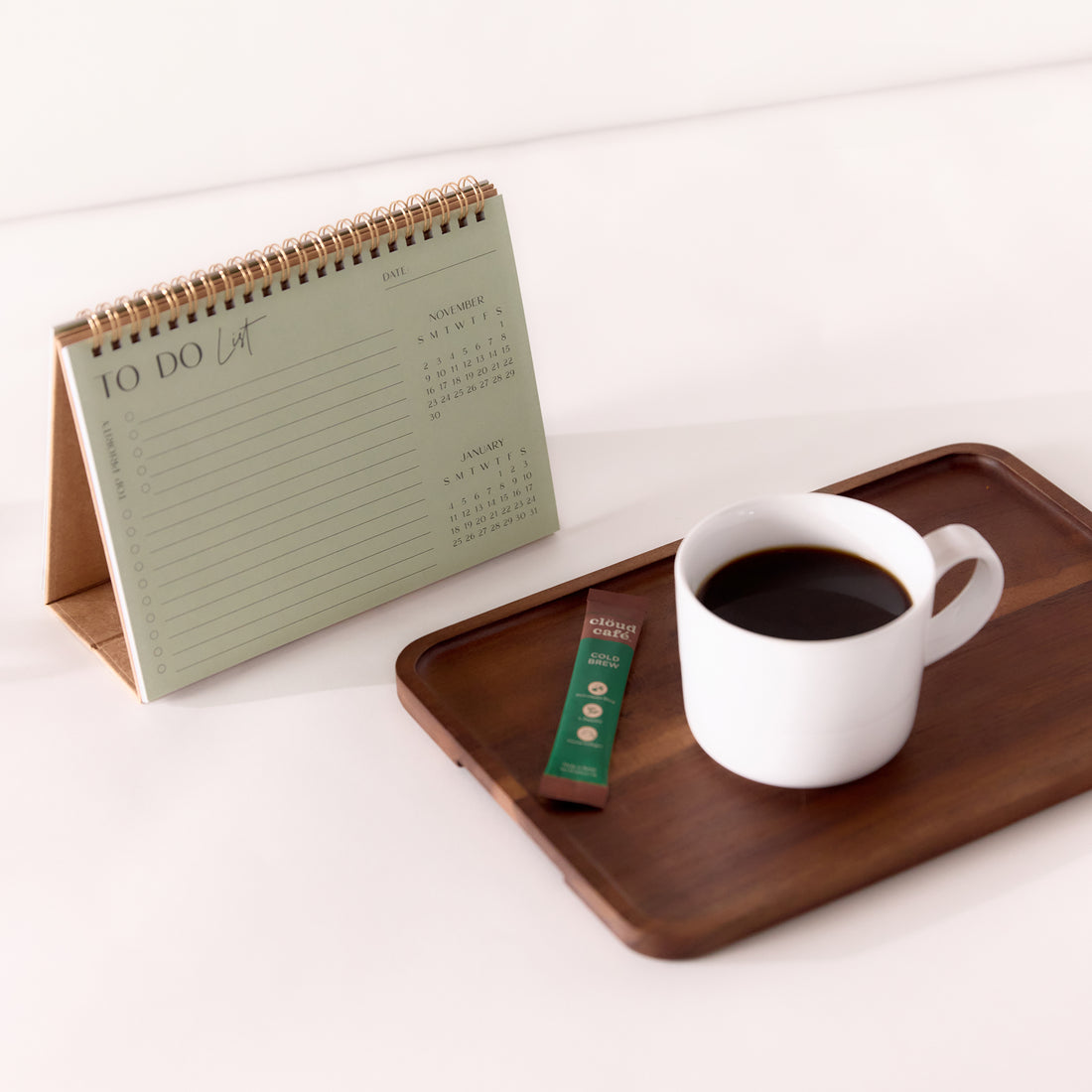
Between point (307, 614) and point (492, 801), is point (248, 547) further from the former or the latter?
point (492, 801)

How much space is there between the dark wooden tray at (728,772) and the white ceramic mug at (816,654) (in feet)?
0.08

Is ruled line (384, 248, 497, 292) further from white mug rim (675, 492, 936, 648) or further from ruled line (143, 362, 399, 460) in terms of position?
white mug rim (675, 492, 936, 648)

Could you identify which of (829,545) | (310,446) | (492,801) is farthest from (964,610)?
(310,446)

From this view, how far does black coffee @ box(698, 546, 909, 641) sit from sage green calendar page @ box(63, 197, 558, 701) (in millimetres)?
233

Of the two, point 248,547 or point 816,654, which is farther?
point 248,547

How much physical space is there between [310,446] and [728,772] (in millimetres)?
319

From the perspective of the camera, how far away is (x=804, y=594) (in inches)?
30.2

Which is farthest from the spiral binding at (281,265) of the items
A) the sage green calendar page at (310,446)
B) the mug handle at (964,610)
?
the mug handle at (964,610)

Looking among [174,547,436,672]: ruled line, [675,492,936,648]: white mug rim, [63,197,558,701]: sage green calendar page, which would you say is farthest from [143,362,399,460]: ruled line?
[675,492,936,648]: white mug rim

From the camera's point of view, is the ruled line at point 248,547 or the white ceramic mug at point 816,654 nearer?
the white ceramic mug at point 816,654

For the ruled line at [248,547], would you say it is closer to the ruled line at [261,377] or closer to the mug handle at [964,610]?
the ruled line at [261,377]

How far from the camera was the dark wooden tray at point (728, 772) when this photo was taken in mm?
722

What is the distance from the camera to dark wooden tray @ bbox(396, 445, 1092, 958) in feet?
2.37

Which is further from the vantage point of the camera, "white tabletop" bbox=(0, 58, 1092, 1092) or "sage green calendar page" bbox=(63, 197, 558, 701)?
"sage green calendar page" bbox=(63, 197, 558, 701)
